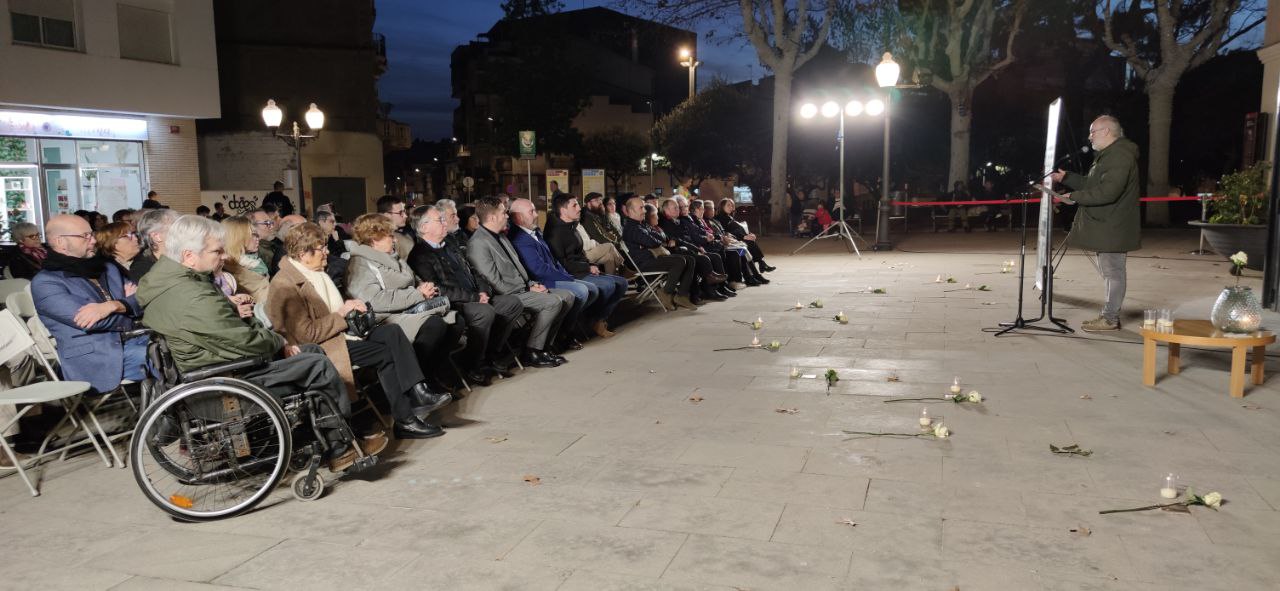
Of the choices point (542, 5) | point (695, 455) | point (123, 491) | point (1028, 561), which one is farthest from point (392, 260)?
point (542, 5)

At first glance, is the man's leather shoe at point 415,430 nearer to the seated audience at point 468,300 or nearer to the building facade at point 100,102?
the seated audience at point 468,300

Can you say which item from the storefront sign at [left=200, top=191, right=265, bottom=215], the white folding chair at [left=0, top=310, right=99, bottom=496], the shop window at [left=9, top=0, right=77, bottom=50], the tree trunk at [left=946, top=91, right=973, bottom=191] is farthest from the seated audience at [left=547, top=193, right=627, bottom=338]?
the tree trunk at [left=946, top=91, right=973, bottom=191]

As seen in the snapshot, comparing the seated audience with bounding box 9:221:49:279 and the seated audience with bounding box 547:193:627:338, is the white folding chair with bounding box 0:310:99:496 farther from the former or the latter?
the seated audience with bounding box 547:193:627:338

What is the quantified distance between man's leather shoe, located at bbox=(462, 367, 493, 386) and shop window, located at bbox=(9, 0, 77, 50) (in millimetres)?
18529

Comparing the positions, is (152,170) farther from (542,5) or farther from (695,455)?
(542,5)

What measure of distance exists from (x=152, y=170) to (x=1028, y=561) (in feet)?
80.7

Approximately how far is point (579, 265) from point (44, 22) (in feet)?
58.4

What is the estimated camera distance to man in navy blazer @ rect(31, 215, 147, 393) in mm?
4703

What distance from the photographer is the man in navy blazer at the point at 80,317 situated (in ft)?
15.4

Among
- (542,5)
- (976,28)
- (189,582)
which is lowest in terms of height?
(189,582)

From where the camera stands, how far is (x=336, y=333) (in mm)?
4941

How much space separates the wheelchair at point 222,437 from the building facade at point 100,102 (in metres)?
16.9

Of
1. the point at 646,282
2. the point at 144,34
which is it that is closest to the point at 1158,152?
the point at 646,282

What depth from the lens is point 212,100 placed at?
2347 cm
